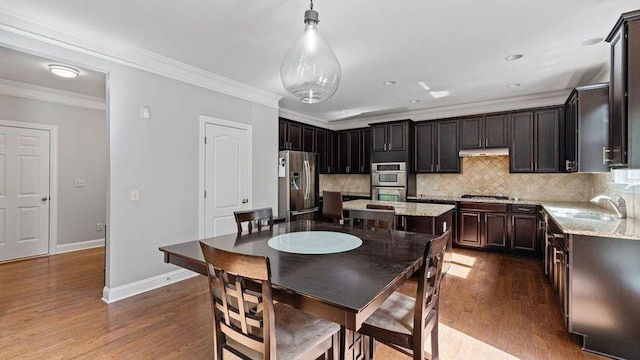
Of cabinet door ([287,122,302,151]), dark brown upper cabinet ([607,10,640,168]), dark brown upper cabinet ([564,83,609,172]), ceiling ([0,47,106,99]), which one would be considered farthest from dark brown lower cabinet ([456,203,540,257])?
ceiling ([0,47,106,99])

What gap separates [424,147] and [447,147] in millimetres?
408

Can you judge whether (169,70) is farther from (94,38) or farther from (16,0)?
(16,0)

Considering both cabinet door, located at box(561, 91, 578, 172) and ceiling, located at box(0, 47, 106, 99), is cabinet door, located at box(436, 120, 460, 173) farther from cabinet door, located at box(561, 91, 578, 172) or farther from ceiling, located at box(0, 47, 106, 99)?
ceiling, located at box(0, 47, 106, 99)

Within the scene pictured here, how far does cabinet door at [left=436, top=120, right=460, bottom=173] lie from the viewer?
17.0 feet

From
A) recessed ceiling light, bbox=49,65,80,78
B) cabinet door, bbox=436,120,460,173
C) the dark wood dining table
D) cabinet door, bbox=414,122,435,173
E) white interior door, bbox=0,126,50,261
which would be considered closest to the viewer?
the dark wood dining table

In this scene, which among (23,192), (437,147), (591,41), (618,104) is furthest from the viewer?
(437,147)

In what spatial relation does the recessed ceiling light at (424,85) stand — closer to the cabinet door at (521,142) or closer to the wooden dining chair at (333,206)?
the cabinet door at (521,142)

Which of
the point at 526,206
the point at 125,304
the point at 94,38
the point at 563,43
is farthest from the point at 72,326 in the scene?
the point at 526,206

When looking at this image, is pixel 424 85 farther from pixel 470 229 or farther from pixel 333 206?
pixel 470 229

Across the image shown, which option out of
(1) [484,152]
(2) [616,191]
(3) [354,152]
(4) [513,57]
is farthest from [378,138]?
(2) [616,191]

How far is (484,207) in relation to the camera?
465 centimetres

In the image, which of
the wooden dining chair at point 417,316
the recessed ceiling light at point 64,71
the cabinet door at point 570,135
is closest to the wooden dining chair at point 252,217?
the wooden dining chair at point 417,316

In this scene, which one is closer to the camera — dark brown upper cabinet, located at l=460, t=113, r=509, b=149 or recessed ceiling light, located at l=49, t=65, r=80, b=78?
recessed ceiling light, located at l=49, t=65, r=80, b=78

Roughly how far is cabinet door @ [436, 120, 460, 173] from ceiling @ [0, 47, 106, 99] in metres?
5.22
